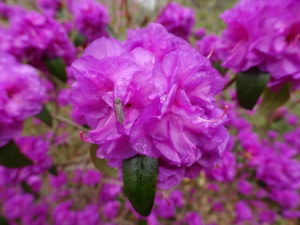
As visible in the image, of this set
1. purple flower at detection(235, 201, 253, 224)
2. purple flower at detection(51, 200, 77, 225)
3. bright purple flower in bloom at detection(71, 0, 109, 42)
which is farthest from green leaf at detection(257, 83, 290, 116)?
purple flower at detection(235, 201, 253, 224)

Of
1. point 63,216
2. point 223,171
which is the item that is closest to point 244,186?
point 223,171

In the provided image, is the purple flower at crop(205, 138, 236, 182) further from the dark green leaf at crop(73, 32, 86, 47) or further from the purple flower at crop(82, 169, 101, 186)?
the purple flower at crop(82, 169, 101, 186)

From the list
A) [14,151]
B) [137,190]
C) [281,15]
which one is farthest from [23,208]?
[281,15]

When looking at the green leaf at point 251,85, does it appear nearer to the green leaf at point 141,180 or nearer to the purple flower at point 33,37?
the green leaf at point 141,180

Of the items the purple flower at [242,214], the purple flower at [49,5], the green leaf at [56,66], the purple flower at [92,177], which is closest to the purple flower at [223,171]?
the green leaf at [56,66]

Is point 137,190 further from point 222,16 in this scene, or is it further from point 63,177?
point 63,177
